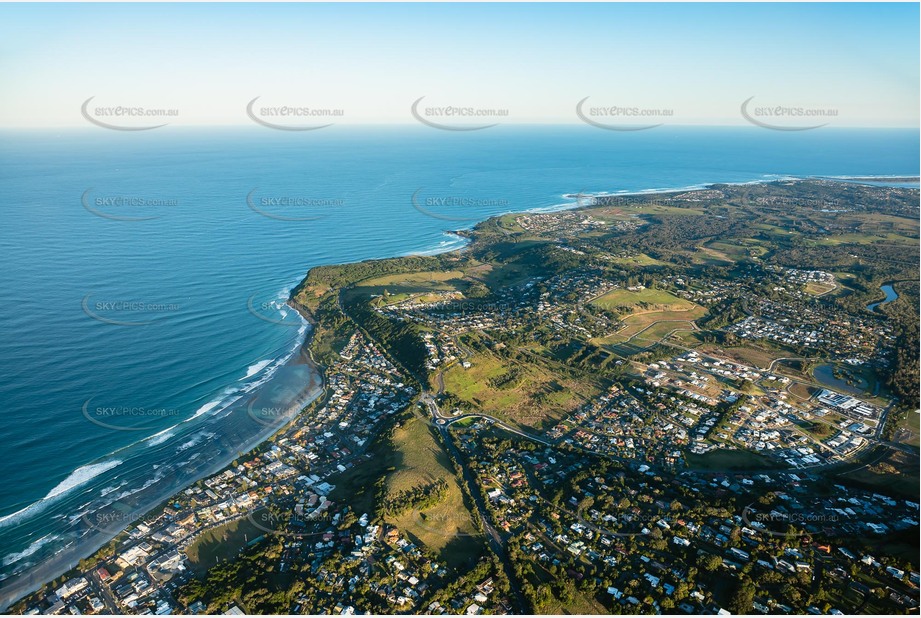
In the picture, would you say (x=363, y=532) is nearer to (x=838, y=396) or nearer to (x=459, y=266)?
(x=838, y=396)

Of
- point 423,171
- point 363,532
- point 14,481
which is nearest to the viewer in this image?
point 363,532

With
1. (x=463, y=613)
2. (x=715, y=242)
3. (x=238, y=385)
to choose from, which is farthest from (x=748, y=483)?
(x=715, y=242)

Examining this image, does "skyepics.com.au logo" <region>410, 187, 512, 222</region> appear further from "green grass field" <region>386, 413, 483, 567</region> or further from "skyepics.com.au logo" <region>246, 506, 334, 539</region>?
"skyepics.com.au logo" <region>246, 506, 334, 539</region>

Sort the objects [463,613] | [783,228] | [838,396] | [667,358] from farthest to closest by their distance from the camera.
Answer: [783,228] < [667,358] < [838,396] < [463,613]

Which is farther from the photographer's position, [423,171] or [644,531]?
[423,171]

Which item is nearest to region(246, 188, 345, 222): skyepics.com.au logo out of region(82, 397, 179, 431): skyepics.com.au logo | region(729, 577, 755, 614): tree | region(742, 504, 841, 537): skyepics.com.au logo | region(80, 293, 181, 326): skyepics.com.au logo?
region(80, 293, 181, 326): skyepics.com.au logo
